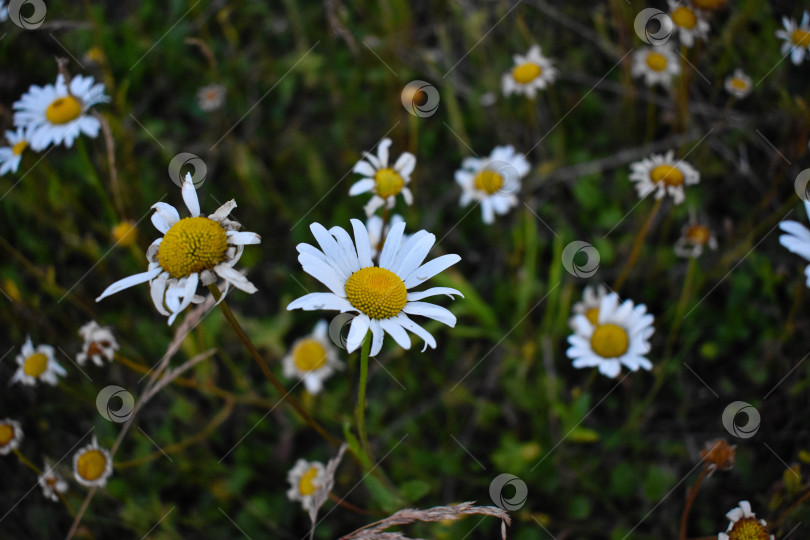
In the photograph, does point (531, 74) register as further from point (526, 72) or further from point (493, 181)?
point (493, 181)

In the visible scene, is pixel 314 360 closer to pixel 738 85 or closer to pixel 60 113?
pixel 60 113

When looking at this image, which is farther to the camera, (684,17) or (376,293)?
(684,17)

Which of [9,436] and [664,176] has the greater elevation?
→ [664,176]

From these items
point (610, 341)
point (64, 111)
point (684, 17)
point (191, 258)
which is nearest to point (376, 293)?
point (191, 258)

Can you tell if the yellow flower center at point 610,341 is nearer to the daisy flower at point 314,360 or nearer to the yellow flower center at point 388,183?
the yellow flower center at point 388,183

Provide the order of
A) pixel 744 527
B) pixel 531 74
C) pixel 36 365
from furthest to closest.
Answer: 1. pixel 531 74
2. pixel 36 365
3. pixel 744 527

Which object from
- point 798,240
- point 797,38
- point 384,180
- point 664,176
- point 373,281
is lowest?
point 373,281

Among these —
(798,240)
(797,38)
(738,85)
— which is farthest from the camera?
(738,85)

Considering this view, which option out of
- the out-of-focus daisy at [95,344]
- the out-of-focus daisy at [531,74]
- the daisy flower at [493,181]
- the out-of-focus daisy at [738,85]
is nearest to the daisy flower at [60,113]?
the out-of-focus daisy at [95,344]
